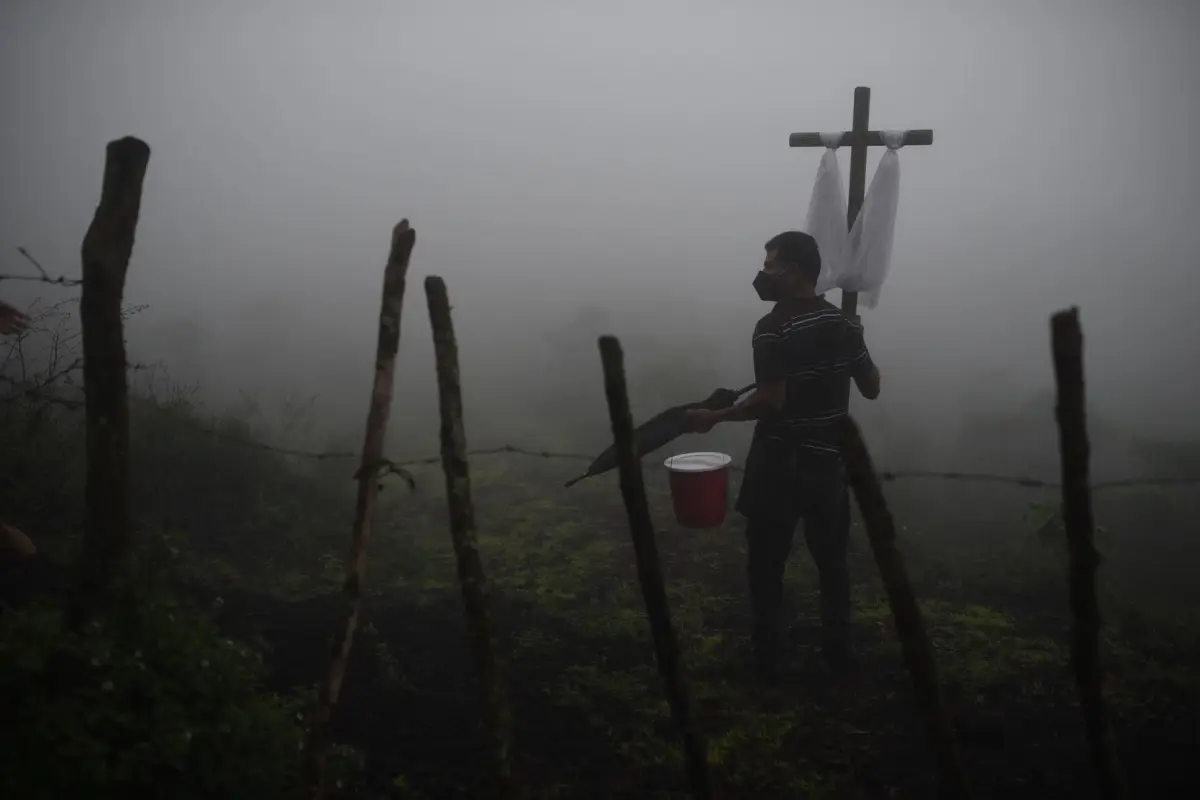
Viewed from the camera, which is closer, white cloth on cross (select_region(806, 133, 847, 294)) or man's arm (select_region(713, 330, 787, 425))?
man's arm (select_region(713, 330, 787, 425))

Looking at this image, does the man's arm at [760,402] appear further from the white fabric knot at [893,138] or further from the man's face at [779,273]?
the white fabric knot at [893,138]

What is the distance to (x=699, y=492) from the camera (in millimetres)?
5418

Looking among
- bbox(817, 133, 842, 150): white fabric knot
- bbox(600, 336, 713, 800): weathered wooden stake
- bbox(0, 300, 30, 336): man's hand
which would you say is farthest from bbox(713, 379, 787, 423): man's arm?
bbox(0, 300, 30, 336): man's hand

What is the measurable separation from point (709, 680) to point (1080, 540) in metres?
2.71

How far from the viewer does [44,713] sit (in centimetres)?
237

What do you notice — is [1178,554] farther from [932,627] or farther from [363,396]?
[363,396]

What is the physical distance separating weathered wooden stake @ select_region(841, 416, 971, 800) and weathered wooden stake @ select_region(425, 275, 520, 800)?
1.21m

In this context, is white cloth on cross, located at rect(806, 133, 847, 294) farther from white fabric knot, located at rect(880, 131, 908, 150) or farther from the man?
the man

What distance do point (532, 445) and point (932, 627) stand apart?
21.1 feet

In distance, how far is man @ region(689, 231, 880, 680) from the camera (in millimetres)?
4004

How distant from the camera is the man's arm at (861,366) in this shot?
→ 4.10 metres

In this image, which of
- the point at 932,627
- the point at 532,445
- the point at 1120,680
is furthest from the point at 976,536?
the point at 532,445

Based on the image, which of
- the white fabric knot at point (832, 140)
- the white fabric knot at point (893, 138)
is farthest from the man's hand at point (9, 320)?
the white fabric knot at point (893, 138)

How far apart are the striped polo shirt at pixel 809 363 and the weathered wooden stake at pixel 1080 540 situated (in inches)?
73.4
